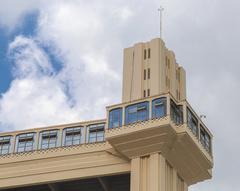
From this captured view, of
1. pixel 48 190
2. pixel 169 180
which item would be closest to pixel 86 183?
pixel 48 190

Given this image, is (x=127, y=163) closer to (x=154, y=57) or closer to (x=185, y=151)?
(x=185, y=151)

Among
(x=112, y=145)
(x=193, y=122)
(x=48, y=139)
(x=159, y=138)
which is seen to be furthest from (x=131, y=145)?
(x=48, y=139)

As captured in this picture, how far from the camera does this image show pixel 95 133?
164 feet

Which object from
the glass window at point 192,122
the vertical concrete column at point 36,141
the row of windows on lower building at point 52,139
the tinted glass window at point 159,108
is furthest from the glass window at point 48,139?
the glass window at point 192,122

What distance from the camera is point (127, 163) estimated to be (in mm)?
47562

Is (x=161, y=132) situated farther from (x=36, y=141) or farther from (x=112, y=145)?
(x=36, y=141)

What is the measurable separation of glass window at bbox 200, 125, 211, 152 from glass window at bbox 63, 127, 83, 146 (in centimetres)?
811

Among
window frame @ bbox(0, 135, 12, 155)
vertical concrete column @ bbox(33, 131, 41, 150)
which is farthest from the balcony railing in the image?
window frame @ bbox(0, 135, 12, 155)

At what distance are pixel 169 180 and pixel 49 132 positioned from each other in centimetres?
955

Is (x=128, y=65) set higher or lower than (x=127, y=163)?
higher

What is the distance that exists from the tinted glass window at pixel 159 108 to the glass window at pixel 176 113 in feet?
1.67

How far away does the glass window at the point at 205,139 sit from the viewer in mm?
49375

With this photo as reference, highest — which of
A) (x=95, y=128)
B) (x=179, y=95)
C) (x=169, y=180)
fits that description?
(x=179, y=95)

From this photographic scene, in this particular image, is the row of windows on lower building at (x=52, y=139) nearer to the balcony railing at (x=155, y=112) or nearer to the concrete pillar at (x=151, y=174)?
the balcony railing at (x=155, y=112)
